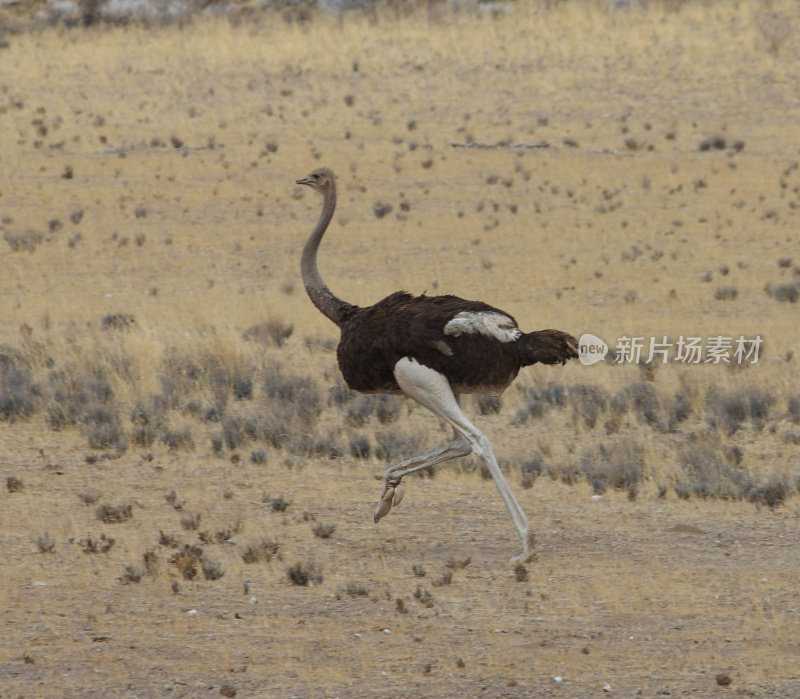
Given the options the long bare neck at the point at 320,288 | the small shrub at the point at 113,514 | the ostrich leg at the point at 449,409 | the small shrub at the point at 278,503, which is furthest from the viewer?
the small shrub at the point at 278,503

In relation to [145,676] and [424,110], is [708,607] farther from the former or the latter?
[424,110]

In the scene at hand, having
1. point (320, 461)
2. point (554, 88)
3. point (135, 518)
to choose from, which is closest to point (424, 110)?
point (554, 88)

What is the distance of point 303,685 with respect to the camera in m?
6.86

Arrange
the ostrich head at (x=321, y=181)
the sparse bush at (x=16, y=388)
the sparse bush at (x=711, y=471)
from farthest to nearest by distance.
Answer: the sparse bush at (x=16, y=388) → the sparse bush at (x=711, y=471) → the ostrich head at (x=321, y=181)

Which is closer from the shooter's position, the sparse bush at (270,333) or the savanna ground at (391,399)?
the savanna ground at (391,399)

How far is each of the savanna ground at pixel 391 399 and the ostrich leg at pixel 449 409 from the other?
30 cm

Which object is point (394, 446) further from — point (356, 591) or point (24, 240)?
point (24, 240)

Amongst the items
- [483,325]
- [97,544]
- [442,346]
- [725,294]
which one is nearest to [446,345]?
[442,346]

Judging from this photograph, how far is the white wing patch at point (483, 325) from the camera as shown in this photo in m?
8.58

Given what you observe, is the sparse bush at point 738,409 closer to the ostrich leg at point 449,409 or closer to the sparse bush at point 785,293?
the ostrich leg at point 449,409

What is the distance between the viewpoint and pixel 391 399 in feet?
45.1

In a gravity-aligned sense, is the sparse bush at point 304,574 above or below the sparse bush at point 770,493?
above

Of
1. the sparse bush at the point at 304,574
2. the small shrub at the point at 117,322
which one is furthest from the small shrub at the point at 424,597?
the small shrub at the point at 117,322

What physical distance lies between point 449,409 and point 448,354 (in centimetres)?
34
